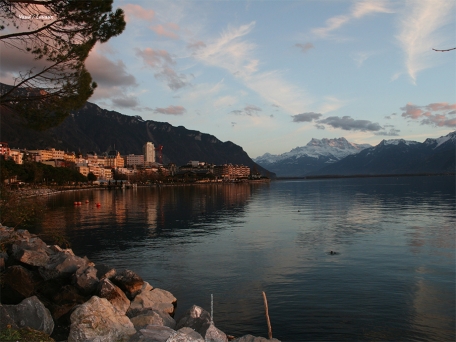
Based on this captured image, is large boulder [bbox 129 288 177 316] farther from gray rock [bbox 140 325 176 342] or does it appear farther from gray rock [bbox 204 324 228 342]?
gray rock [bbox 204 324 228 342]

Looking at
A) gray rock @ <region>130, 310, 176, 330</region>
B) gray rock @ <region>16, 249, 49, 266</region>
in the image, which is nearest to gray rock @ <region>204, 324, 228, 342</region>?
gray rock @ <region>130, 310, 176, 330</region>

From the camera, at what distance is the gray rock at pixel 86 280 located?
15930mm

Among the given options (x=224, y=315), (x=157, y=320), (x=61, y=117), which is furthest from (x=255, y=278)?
(x=61, y=117)

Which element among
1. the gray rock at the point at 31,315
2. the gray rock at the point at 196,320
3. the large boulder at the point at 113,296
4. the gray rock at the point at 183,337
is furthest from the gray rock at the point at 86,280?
the gray rock at the point at 183,337

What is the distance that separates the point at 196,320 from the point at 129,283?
513 cm

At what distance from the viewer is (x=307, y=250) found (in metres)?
27.7

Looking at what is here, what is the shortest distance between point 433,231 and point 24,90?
33.1m

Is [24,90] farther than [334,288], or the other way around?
[334,288]

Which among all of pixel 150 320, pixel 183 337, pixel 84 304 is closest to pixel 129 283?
pixel 150 320

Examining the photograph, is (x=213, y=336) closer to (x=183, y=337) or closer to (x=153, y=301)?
(x=183, y=337)

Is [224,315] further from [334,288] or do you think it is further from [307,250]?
[307,250]

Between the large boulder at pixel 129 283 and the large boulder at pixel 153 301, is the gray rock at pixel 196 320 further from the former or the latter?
the large boulder at pixel 129 283

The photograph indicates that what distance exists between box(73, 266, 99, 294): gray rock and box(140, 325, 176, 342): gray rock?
6.03 m

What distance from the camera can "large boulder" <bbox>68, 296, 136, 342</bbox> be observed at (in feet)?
35.2
